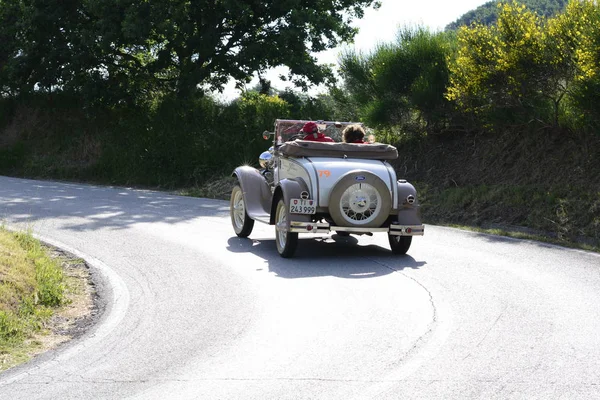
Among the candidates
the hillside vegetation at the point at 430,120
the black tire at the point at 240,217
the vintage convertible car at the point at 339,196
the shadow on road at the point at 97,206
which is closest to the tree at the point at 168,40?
the hillside vegetation at the point at 430,120

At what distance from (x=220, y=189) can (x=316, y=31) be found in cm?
696

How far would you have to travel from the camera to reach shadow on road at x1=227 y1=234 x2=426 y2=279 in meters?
10.3

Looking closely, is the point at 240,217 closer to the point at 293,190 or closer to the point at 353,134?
the point at 353,134

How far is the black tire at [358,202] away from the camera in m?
10.8

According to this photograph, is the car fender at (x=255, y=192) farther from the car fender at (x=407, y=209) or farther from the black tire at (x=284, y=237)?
the car fender at (x=407, y=209)

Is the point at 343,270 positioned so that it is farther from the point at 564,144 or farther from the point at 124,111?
the point at 124,111

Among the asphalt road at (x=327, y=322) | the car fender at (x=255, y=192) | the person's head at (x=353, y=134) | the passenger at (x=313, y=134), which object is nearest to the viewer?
the asphalt road at (x=327, y=322)

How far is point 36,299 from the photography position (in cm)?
848

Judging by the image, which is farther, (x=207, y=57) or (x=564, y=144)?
(x=207, y=57)

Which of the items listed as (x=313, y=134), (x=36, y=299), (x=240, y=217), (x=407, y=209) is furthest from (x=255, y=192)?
(x=36, y=299)

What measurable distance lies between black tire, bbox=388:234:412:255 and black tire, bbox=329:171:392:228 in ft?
2.08

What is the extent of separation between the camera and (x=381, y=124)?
21.4 metres

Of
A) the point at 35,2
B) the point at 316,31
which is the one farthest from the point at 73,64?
the point at 316,31

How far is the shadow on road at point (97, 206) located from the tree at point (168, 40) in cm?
665
